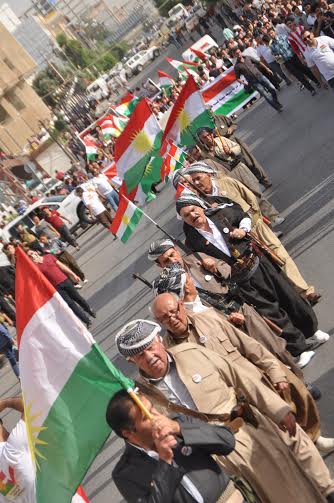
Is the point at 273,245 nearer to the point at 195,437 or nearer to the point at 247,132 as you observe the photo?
the point at 195,437

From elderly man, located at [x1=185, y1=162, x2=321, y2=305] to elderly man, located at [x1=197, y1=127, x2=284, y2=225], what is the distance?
1.88 m

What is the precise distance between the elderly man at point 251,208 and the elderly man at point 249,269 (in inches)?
20.7

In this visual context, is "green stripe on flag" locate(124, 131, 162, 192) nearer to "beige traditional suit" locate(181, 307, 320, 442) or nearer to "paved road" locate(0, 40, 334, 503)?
"paved road" locate(0, 40, 334, 503)

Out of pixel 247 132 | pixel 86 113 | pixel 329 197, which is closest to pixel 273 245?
pixel 329 197

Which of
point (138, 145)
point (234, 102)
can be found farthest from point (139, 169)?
point (234, 102)

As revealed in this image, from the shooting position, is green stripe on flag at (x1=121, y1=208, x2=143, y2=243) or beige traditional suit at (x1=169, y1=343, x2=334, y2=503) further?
green stripe on flag at (x1=121, y1=208, x2=143, y2=243)

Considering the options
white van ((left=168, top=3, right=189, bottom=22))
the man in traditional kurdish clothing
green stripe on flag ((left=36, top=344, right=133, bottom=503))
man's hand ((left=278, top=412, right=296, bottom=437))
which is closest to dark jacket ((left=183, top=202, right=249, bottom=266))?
man's hand ((left=278, top=412, right=296, bottom=437))

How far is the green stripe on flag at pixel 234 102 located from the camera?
1923cm

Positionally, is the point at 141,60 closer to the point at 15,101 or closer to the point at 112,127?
the point at 15,101

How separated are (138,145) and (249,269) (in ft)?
15.8

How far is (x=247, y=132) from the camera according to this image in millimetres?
18031

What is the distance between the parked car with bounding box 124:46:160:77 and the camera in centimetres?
8419

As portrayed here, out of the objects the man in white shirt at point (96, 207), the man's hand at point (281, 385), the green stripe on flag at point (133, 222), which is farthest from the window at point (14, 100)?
the man's hand at point (281, 385)

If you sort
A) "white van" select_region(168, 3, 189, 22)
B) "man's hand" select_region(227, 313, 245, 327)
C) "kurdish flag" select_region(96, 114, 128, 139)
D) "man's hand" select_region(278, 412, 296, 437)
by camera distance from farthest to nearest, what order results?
"white van" select_region(168, 3, 189, 22), "kurdish flag" select_region(96, 114, 128, 139), "man's hand" select_region(227, 313, 245, 327), "man's hand" select_region(278, 412, 296, 437)
